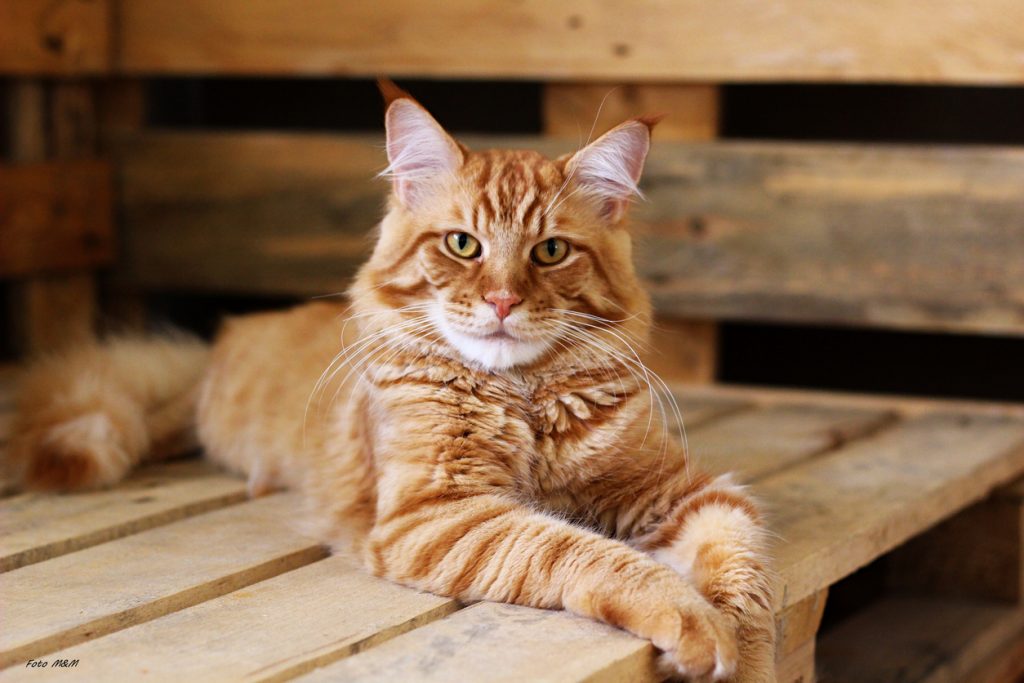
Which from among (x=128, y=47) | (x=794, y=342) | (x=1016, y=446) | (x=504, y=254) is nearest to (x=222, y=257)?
(x=128, y=47)

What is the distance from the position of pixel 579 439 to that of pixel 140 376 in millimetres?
1179

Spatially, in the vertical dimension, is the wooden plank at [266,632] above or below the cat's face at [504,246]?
below

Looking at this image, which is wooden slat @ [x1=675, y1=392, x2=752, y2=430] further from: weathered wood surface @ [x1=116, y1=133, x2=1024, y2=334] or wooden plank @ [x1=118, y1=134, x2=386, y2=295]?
wooden plank @ [x1=118, y1=134, x2=386, y2=295]

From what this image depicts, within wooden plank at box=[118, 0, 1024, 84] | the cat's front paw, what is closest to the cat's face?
the cat's front paw

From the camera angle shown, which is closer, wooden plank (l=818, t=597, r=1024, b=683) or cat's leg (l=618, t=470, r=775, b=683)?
cat's leg (l=618, t=470, r=775, b=683)

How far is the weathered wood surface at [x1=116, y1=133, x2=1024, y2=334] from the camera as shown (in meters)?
2.91

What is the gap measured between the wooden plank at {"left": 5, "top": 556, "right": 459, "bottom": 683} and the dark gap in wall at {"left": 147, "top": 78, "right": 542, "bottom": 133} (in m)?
2.04

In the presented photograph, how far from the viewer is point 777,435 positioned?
110 inches

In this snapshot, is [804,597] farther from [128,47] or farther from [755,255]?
[128,47]

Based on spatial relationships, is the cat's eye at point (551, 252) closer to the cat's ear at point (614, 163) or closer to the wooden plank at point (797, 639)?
the cat's ear at point (614, 163)

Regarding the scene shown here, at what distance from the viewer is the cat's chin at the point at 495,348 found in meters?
1.88

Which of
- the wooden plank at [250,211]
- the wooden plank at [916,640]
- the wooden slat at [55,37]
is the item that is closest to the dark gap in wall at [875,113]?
the wooden plank at [250,211]

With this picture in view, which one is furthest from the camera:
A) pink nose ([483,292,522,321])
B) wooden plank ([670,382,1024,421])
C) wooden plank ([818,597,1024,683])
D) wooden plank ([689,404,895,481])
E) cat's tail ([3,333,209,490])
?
wooden plank ([670,382,1024,421])

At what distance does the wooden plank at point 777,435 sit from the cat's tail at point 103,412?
1.08 m
